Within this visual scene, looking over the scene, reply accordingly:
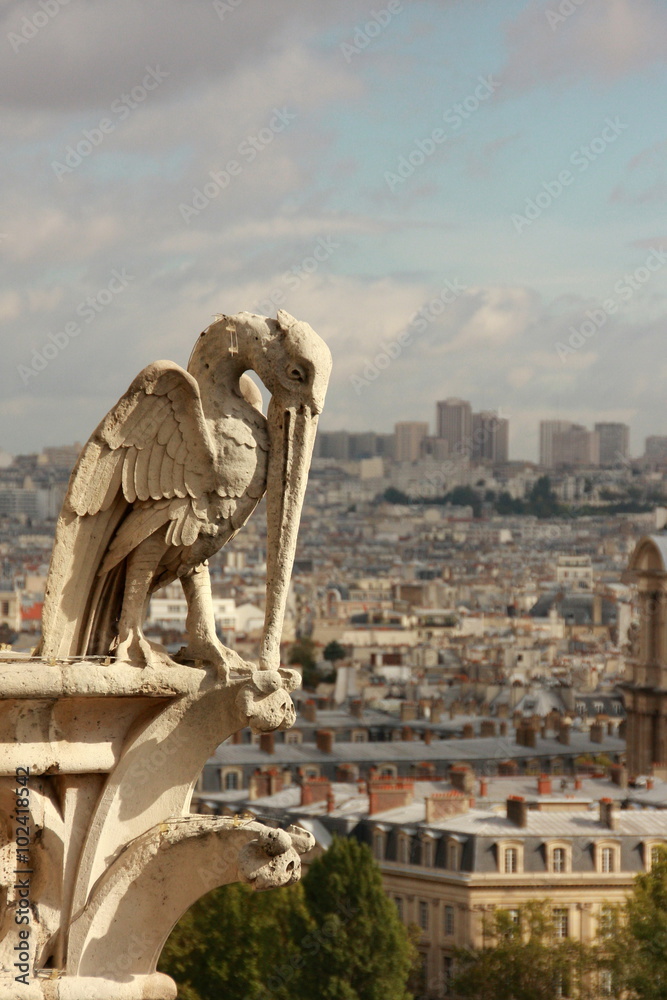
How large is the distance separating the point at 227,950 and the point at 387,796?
19.8m

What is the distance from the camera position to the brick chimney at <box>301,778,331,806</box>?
2056 inches

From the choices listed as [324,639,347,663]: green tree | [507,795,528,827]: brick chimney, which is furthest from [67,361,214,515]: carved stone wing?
[324,639,347,663]: green tree

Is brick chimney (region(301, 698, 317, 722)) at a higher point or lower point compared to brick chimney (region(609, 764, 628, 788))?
higher

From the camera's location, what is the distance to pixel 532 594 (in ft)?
540

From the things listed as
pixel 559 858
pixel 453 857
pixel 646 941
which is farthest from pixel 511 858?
pixel 646 941

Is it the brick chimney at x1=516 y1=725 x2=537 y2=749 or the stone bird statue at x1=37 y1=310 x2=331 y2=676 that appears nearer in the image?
the stone bird statue at x1=37 y1=310 x2=331 y2=676

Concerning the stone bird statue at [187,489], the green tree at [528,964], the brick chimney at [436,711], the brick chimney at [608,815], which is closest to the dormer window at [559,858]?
the brick chimney at [608,815]

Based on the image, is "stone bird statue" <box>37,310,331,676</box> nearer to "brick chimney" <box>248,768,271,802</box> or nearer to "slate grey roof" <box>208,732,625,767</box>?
"brick chimney" <box>248,768,271,802</box>

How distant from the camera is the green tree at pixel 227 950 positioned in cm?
3094

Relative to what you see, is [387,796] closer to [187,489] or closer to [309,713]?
[309,713]

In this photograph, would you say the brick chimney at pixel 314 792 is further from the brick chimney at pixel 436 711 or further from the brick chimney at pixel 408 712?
the brick chimney at pixel 408 712

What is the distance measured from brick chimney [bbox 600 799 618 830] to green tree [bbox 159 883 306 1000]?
44.4 feet

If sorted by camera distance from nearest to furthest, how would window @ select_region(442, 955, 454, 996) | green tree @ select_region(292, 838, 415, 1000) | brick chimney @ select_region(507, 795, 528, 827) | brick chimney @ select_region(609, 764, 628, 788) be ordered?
green tree @ select_region(292, 838, 415, 1000) → window @ select_region(442, 955, 454, 996) → brick chimney @ select_region(507, 795, 528, 827) → brick chimney @ select_region(609, 764, 628, 788)

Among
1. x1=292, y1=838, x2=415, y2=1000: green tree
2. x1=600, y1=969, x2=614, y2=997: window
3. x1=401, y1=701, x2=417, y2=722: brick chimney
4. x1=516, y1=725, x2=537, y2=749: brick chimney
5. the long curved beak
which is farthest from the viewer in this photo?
x1=401, y1=701, x2=417, y2=722: brick chimney
